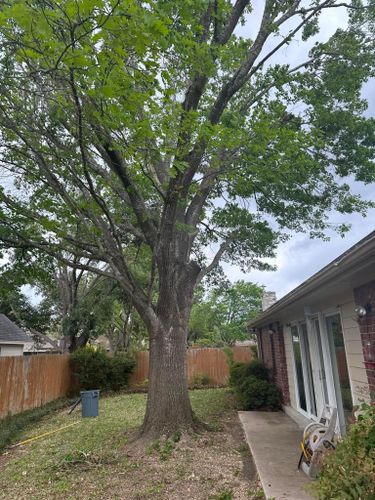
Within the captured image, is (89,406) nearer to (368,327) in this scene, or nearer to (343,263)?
(368,327)

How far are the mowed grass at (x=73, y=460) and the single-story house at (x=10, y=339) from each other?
10324 millimetres

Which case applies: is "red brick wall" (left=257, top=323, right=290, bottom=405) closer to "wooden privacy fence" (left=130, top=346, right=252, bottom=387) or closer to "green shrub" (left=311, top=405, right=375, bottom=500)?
"wooden privacy fence" (left=130, top=346, right=252, bottom=387)

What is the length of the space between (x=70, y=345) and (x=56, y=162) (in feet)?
43.9

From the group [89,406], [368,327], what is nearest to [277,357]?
[89,406]

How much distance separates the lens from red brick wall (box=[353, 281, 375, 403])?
4289mm

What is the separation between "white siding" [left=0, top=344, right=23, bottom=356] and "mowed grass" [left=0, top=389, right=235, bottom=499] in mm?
10480

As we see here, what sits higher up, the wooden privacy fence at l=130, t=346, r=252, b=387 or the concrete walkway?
the wooden privacy fence at l=130, t=346, r=252, b=387

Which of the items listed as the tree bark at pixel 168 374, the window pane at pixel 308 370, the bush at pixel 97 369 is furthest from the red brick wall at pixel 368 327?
the bush at pixel 97 369

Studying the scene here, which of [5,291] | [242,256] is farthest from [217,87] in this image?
[5,291]

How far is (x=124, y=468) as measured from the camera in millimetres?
5289

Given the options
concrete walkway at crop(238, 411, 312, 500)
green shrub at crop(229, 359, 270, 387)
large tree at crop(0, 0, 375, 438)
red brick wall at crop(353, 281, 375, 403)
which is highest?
large tree at crop(0, 0, 375, 438)

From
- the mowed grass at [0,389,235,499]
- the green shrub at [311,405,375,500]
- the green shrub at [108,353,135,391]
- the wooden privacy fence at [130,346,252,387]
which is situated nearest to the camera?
the green shrub at [311,405,375,500]

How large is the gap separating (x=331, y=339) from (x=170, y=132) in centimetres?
423

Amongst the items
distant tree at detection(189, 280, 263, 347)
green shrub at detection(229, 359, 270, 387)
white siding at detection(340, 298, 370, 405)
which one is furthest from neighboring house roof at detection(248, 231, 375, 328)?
distant tree at detection(189, 280, 263, 347)
